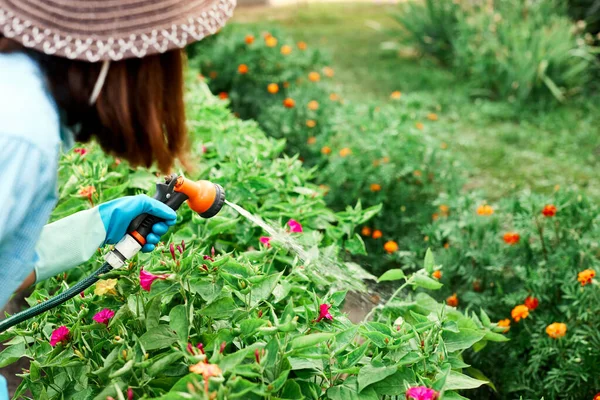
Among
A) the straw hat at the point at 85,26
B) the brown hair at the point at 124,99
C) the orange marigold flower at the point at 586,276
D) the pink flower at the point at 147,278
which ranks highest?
the straw hat at the point at 85,26

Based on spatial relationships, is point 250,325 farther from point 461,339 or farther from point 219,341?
point 461,339

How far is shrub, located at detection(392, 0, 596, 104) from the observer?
4945mm

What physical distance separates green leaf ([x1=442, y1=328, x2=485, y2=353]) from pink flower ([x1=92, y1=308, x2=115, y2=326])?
2.56 feet

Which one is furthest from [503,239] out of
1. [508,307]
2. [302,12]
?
[302,12]

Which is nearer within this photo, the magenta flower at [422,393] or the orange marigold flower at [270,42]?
the magenta flower at [422,393]

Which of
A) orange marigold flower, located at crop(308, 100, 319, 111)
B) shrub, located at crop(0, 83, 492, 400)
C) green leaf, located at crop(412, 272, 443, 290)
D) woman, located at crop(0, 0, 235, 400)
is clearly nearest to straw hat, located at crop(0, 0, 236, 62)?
woman, located at crop(0, 0, 235, 400)

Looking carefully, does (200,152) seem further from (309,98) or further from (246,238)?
(309,98)

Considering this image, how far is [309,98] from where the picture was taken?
12.5 ft

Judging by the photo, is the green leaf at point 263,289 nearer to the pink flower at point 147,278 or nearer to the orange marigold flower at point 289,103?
the pink flower at point 147,278

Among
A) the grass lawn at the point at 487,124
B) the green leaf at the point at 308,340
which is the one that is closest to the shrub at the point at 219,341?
the green leaf at the point at 308,340

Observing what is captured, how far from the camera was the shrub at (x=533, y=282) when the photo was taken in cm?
209

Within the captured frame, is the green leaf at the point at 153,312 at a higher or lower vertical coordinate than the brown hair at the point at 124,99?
lower

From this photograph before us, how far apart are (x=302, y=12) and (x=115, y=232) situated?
7.52 m

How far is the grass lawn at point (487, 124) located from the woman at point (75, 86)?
99.9 inches
